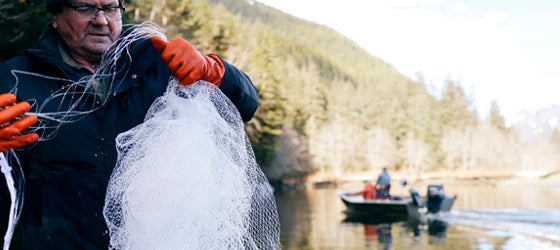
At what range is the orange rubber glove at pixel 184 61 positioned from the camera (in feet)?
8.23

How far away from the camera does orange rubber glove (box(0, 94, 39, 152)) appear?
89.9 inches

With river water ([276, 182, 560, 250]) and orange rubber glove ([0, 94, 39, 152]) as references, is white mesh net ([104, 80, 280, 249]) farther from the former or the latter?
river water ([276, 182, 560, 250])

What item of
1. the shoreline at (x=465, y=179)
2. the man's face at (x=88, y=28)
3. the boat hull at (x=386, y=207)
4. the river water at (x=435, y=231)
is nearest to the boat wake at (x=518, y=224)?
the river water at (x=435, y=231)

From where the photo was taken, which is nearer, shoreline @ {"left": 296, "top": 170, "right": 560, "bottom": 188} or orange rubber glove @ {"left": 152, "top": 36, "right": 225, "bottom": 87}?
orange rubber glove @ {"left": 152, "top": 36, "right": 225, "bottom": 87}

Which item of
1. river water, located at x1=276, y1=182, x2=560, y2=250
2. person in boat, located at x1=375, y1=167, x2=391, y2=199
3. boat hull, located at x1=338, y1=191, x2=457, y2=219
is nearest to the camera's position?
river water, located at x1=276, y1=182, x2=560, y2=250

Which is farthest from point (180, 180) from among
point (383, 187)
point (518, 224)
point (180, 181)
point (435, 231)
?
point (383, 187)

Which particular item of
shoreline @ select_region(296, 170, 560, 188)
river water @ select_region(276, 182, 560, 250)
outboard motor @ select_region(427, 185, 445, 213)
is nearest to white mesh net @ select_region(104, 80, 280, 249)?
river water @ select_region(276, 182, 560, 250)

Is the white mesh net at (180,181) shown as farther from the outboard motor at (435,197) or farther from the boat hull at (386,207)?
the boat hull at (386,207)

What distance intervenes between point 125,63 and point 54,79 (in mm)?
251

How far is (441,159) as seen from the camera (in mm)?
98562

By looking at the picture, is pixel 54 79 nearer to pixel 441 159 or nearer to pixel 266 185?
pixel 266 185

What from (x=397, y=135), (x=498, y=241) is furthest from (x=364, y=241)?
(x=397, y=135)

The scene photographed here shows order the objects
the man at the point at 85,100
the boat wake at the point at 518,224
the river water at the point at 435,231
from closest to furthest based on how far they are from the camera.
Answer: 1. the man at the point at 85,100
2. the river water at the point at 435,231
3. the boat wake at the point at 518,224

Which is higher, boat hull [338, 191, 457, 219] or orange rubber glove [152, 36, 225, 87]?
orange rubber glove [152, 36, 225, 87]
